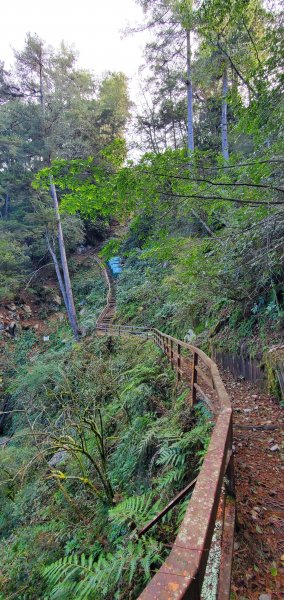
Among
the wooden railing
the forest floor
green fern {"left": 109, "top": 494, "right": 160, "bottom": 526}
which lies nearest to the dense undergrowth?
green fern {"left": 109, "top": 494, "right": 160, "bottom": 526}

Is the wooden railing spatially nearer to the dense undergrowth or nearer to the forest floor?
the forest floor

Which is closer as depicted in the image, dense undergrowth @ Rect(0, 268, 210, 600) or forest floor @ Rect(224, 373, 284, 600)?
forest floor @ Rect(224, 373, 284, 600)

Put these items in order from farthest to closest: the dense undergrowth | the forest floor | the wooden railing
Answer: the dense undergrowth < the forest floor < the wooden railing

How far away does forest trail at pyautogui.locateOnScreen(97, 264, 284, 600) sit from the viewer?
64.7 inches

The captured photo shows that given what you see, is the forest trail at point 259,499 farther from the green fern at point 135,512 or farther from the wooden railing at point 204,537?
the green fern at point 135,512

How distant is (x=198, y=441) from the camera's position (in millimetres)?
2963

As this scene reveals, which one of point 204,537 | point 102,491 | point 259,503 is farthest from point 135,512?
point 204,537

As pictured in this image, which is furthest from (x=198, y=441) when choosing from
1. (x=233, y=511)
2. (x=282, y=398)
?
(x=282, y=398)

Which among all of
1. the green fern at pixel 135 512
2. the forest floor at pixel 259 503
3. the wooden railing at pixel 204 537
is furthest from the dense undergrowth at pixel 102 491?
the wooden railing at pixel 204 537

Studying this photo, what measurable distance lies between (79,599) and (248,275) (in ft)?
18.2

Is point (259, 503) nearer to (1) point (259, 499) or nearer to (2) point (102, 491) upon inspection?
(1) point (259, 499)

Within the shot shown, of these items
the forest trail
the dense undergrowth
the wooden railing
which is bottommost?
the dense undergrowth

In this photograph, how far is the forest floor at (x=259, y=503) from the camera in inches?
64.5

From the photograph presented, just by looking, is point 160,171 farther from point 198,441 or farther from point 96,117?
point 96,117
